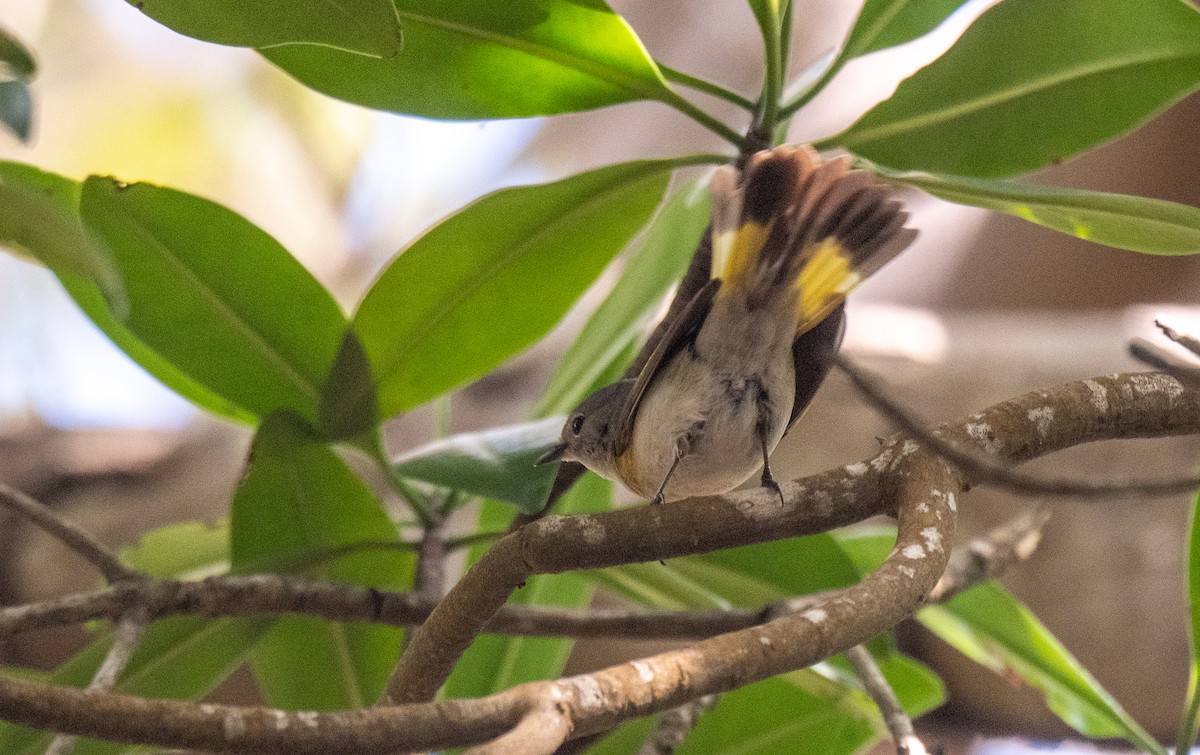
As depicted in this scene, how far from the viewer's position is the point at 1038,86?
1.05m

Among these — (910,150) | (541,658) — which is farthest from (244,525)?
(910,150)

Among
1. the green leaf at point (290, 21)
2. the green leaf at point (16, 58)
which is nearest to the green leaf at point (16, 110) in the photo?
the green leaf at point (16, 58)

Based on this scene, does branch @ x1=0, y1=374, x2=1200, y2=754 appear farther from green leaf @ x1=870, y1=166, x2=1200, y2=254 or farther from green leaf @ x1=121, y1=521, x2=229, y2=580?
green leaf @ x1=121, y1=521, x2=229, y2=580

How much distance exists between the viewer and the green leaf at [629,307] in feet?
4.57

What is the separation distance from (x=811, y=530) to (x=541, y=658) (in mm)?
775

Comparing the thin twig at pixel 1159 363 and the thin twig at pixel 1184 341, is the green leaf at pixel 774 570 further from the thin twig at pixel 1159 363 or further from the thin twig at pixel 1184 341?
the thin twig at pixel 1159 363

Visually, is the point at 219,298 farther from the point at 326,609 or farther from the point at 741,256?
the point at 741,256

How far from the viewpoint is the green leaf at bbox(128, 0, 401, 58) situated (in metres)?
0.79

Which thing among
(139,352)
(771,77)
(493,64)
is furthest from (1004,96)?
(139,352)

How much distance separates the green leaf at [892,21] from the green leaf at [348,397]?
2.07ft

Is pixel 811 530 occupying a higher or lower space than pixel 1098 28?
lower

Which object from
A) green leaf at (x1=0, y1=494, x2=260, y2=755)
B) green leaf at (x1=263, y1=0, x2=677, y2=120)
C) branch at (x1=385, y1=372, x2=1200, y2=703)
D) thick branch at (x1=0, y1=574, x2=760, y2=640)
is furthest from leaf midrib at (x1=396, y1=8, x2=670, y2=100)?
green leaf at (x1=0, y1=494, x2=260, y2=755)

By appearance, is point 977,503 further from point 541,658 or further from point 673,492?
point 673,492

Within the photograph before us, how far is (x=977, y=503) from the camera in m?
2.41
